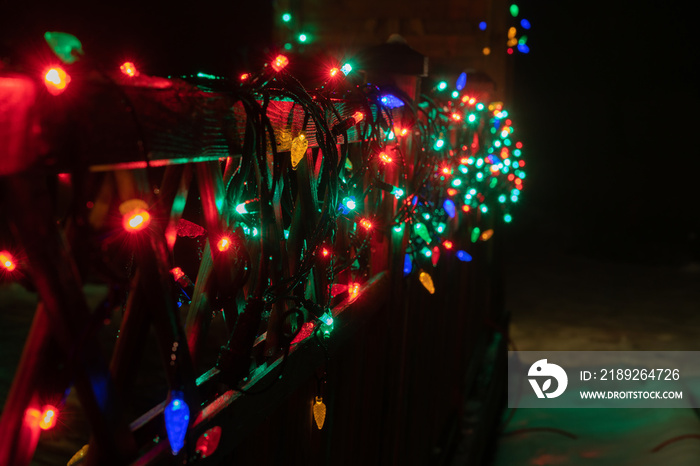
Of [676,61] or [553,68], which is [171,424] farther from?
[676,61]

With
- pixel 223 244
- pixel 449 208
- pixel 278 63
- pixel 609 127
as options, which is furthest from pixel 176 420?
pixel 609 127

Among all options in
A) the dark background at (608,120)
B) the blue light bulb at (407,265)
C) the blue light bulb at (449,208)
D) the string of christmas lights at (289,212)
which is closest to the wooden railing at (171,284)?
the string of christmas lights at (289,212)

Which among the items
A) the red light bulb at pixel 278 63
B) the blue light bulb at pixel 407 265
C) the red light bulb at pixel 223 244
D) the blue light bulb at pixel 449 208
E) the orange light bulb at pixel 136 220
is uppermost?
the red light bulb at pixel 278 63

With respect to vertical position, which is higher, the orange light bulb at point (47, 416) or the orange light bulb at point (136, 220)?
the orange light bulb at point (136, 220)

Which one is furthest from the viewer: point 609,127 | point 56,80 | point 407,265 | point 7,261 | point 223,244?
point 609,127

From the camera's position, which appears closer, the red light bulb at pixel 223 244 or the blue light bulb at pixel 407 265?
the red light bulb at pixel 223 244

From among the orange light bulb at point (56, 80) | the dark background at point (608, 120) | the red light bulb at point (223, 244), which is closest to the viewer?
the orange light bulb at point (56, 80)

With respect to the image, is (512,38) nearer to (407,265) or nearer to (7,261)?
(407,265)

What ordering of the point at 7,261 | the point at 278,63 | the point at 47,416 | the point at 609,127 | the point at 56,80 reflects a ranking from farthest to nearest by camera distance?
the point at 609,127
the point at 278,63
the point at 7,261
the point at 47,416
the point at 56,80

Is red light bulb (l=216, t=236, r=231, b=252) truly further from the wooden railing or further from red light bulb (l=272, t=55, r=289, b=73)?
red light bulb (l=272, t=55, r=289, b=73)

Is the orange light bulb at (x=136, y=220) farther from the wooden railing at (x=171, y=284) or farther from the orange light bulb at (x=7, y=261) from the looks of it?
the orange light bulb at (x=7, y=261)

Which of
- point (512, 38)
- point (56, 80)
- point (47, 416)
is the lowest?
point (47, 416)

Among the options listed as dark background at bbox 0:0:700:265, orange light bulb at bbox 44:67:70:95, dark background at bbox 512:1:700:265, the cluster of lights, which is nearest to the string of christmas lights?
orange light bulb at bbox 44:67:70:95

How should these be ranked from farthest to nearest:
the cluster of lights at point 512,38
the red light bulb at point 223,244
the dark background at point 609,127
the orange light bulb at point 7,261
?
the dark background at point 609,127, the cluster of lights at point 512,38, the red light bulb at point 223,244, the orange light bulb at point 7,261
